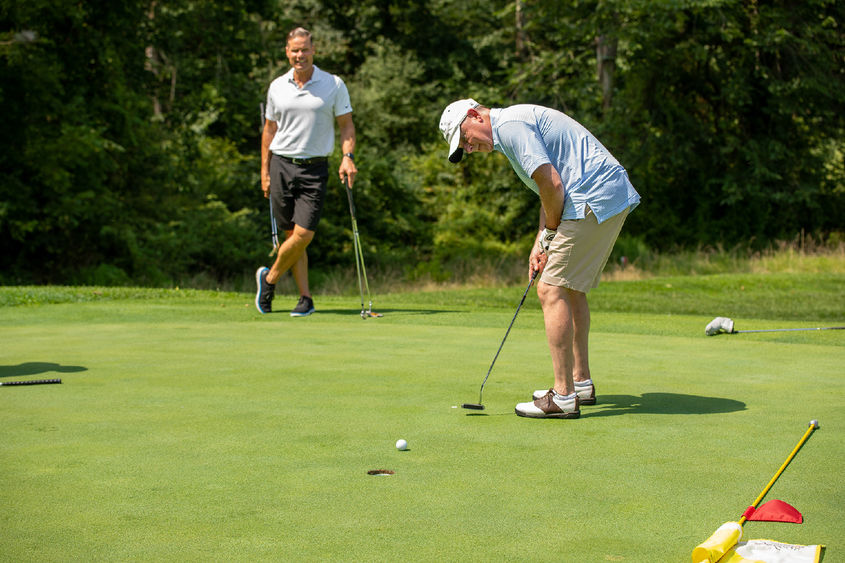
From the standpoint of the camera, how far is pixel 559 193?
4438mm

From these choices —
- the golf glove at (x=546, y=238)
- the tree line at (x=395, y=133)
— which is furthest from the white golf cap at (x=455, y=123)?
the tree line at (x=395, y=133)

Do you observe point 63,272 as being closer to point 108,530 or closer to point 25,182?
point 25,182

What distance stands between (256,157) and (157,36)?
18.7ft

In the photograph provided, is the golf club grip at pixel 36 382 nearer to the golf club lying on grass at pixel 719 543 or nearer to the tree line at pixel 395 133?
the golf club lying on grass at pixel 719 543

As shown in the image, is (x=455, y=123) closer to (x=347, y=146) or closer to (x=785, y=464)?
(x=785, y=464)

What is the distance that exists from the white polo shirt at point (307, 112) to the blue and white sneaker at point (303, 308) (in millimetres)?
1293

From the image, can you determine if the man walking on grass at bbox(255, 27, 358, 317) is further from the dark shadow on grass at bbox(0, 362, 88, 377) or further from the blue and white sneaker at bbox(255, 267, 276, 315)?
the dark shadow on grass at bbox(0, 362, 88, 377)

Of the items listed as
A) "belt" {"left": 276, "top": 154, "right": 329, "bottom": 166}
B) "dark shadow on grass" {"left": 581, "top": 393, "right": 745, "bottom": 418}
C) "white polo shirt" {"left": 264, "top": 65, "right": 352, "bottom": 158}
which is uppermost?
"white polo shirt" {"left": 264, "top": 65, "right": 352, "bottom": 158}

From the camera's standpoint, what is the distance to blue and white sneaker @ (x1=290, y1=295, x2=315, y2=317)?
869cm

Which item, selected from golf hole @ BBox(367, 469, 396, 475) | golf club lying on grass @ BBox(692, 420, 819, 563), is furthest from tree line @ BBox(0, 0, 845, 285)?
golf club lying on grass @ BBox(692, 420, 819, 563)

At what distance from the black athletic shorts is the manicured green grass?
1.62 metres

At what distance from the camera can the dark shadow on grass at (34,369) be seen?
5473 mm

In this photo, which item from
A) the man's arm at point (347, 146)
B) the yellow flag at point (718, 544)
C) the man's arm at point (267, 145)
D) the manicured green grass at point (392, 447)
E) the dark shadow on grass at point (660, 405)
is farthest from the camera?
the man's arm at point (267, 145)

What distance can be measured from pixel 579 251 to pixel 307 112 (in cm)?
466
